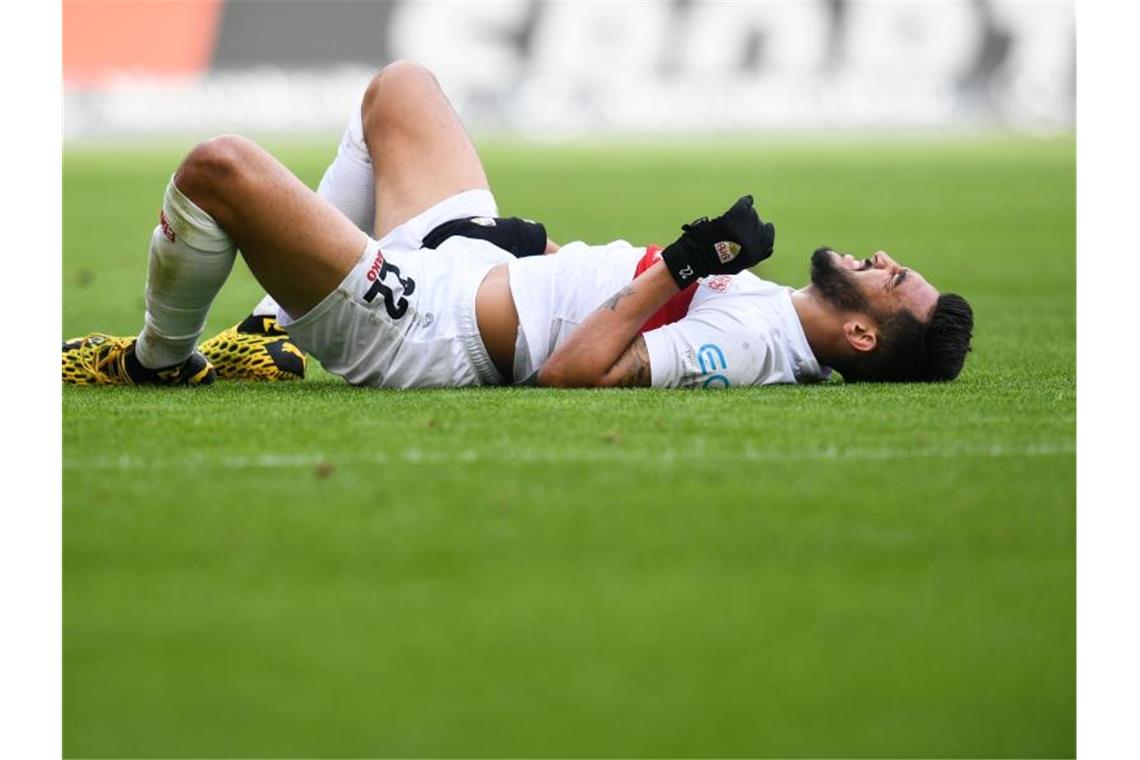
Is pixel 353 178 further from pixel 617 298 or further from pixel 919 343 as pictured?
pixel 919 343

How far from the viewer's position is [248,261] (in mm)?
4660

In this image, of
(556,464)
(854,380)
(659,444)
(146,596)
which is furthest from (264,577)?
(854,380)

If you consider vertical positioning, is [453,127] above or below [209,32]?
below

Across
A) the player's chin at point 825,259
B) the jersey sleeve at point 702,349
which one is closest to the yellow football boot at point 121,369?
the jersey sleeve at point 702,349

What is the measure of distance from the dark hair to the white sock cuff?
6.13 ft

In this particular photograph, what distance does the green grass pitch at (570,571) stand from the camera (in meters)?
2.45

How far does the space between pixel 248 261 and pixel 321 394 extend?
0.45m

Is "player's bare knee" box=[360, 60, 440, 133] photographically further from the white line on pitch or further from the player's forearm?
the white line on pitch

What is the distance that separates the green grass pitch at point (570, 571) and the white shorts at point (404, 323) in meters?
0.13

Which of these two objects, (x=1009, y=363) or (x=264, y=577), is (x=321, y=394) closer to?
(x=264, y=577)

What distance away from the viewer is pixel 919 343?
5047 mm

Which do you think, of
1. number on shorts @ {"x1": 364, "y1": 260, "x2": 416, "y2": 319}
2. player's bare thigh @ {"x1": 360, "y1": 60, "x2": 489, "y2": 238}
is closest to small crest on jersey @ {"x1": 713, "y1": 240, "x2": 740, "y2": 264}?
number on shorts @ {"x1": 364, "y1": 260, "x2": 416, "y2": 319}

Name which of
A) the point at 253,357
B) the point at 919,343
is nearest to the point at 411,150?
the point at 253,357

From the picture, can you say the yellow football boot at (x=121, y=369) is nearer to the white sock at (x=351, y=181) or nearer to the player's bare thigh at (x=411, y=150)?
the white sock at (x=351, y=181)
